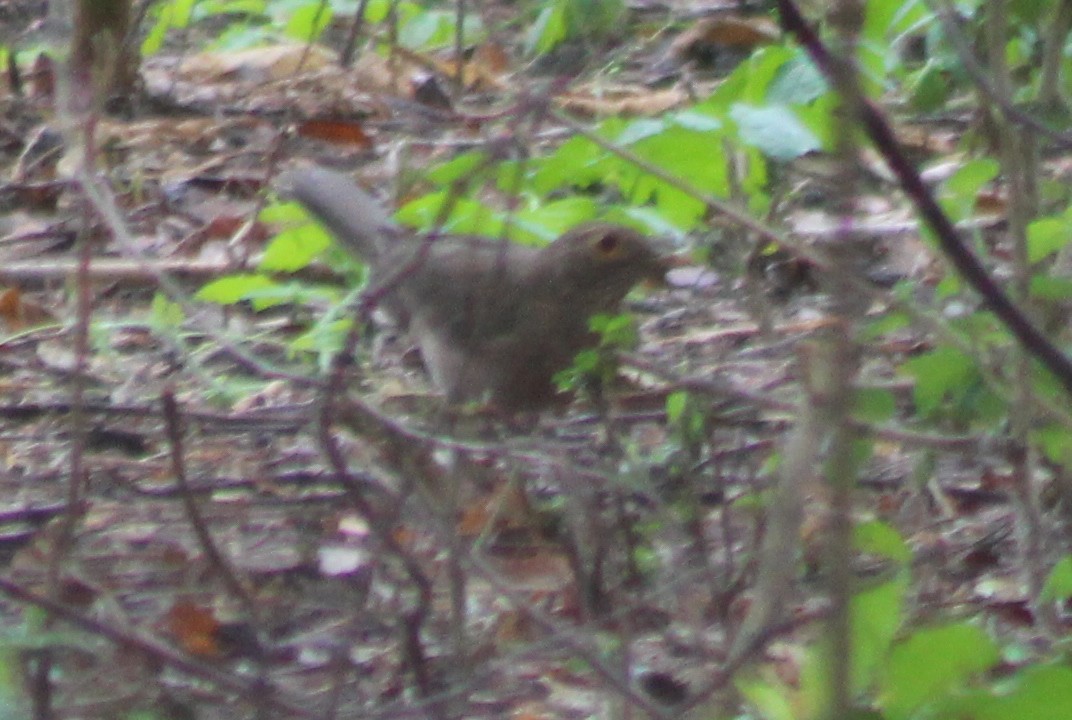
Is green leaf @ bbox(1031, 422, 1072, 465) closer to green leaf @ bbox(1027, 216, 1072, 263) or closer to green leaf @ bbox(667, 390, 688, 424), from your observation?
green leaf @ bbox(1027, 216, 1072, 263)

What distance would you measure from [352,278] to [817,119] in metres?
2.06

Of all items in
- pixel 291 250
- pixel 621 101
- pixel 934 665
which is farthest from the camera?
pixel 621 101

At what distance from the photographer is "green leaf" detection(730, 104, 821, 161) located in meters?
1.84

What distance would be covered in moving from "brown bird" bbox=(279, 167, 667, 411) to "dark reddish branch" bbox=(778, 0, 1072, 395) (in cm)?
168

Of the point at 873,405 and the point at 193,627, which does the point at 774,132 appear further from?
the point at 193,627

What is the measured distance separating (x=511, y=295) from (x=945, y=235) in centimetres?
193

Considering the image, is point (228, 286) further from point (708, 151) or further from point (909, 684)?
point (909, 684)

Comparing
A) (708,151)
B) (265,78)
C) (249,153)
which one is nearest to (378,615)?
(708,151)

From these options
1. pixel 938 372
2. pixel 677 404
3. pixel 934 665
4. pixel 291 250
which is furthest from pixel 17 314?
pixel 934 665

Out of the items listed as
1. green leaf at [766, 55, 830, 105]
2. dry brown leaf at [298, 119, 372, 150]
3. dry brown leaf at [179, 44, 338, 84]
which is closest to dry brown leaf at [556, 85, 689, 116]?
dry brown leaf at [298, 119, 372, 150]

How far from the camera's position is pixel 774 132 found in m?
1.87

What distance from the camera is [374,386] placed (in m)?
3.50

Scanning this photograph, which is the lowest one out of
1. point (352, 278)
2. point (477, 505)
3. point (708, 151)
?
point (477, 505)

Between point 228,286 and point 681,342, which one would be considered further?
point 681,342
